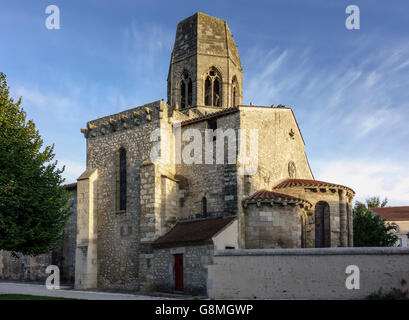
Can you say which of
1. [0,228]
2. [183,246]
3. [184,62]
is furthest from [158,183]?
[184,62]

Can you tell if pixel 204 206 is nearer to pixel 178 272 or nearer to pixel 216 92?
pixel 178 272

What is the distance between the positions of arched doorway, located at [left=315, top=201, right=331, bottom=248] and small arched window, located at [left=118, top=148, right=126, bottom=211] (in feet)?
34.6

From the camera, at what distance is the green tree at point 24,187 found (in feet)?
55.3

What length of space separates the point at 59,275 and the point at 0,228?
1144 cm

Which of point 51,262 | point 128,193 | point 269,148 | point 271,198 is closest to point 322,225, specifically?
point 271,198

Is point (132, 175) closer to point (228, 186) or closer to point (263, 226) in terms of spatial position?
point (228, 186)

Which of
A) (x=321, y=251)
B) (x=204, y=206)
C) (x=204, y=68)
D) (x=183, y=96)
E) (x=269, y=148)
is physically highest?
(x=204, y=68)

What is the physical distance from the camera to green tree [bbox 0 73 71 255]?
16844mm

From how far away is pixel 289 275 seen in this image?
50.8 feet

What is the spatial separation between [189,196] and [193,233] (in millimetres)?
3292

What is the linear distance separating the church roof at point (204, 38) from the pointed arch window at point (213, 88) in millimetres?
1411

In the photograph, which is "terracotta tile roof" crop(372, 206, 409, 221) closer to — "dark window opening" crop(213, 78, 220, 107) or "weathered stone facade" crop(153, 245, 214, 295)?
"dark window opening" crop(213, 78, 220, 107)

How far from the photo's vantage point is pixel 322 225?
72.4 ft

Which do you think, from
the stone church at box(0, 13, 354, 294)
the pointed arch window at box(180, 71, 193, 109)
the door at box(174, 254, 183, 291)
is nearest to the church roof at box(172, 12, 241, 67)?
the pointed arch window at box(180, 71, 193, 109)
